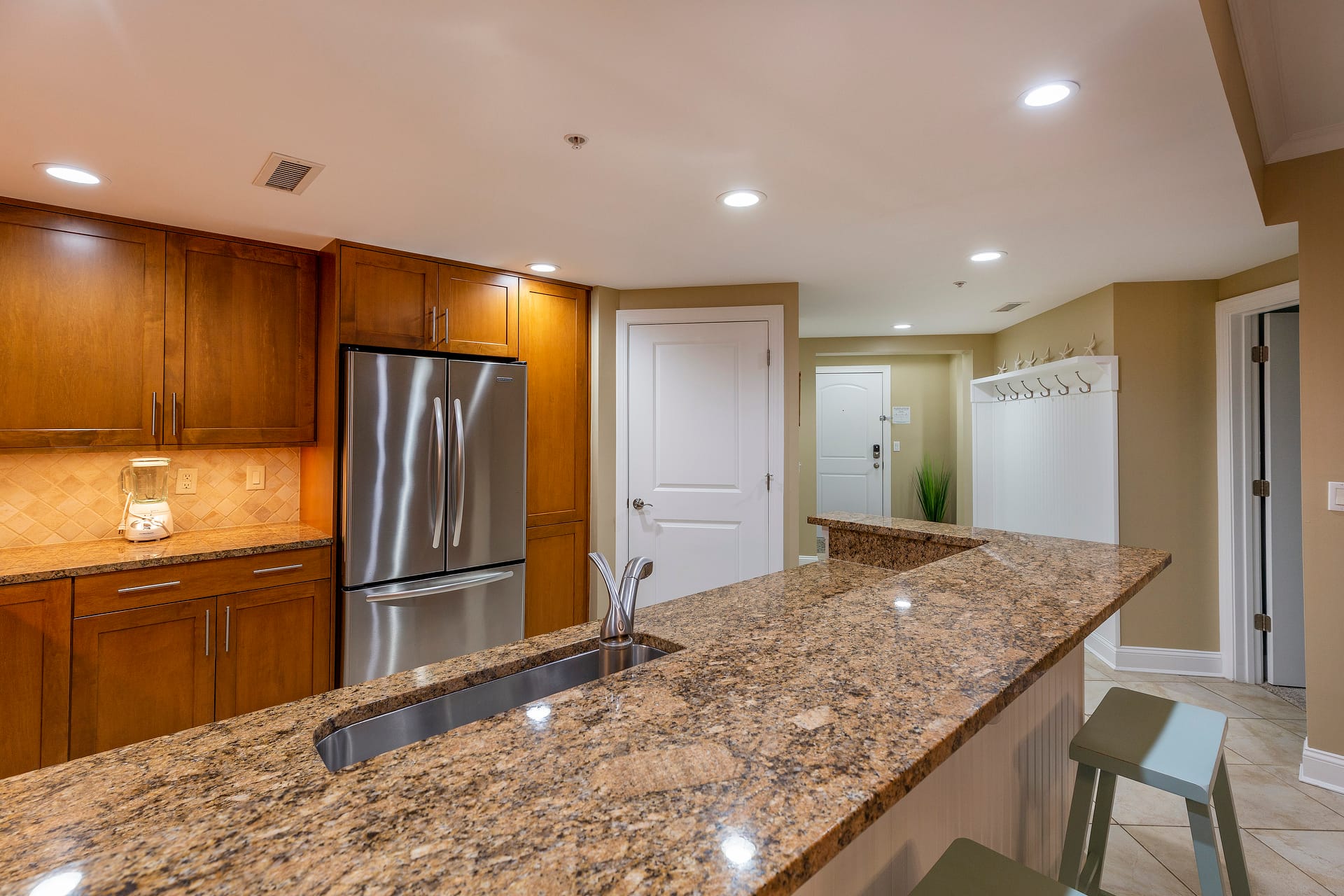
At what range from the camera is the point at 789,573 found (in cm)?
217

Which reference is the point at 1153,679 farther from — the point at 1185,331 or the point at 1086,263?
the point at 1086,263

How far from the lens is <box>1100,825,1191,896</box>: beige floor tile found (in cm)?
193

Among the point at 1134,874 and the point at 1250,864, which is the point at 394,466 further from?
the point at 1250,864

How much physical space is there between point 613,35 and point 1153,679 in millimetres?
4020

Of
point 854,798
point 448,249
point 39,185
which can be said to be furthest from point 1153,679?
point 39,185

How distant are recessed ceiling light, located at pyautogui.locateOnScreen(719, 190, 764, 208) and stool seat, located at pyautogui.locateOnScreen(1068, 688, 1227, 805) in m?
1.79

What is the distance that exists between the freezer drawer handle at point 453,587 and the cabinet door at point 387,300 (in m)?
1.09

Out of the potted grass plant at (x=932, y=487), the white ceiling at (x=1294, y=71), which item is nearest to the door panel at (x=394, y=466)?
the white ceiling at (x=1294, y=71)

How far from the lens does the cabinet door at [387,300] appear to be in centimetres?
284

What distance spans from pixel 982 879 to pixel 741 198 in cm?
199

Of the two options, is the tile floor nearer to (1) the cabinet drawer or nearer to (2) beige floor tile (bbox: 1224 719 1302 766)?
(2) beige floor tile (bbox: 1224 719 1302 766)

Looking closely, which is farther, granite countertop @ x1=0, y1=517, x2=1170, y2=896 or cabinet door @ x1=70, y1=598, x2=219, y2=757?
cabinet door @ x1=70, y1=598, x2=219, y2=757

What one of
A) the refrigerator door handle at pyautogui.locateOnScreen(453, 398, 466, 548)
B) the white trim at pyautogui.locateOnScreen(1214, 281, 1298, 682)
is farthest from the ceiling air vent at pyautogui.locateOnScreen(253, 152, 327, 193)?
the white trim at pyautogui.locateOnScreen(1214, 281, 1298, 682)

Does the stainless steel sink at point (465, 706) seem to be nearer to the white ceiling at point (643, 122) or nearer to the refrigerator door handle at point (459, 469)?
the white ceiling at point (643, 122)
